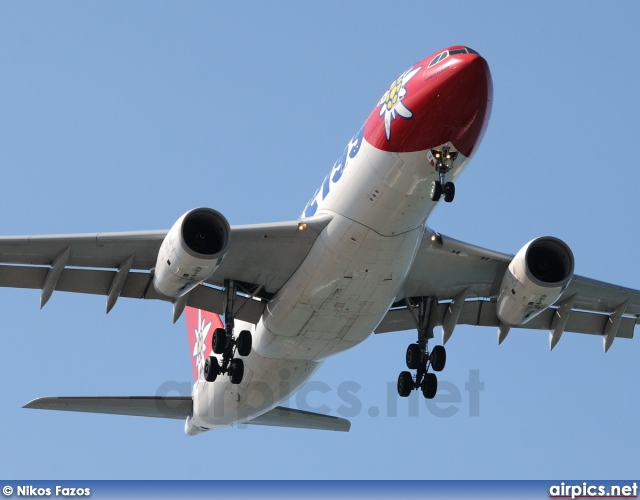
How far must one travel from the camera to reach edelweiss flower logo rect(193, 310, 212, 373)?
3203 centimetres

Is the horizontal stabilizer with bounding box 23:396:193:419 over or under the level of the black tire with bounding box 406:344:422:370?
under

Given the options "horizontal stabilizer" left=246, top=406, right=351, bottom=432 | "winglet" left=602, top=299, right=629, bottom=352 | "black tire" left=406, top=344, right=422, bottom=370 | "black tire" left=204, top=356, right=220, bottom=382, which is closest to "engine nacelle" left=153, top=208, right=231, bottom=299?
"black tire" left=204, top=356, right=220, bottom=382

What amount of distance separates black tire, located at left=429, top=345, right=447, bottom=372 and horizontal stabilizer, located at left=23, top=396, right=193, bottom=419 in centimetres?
772

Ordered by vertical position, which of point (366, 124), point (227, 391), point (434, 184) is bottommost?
point (227, 391)

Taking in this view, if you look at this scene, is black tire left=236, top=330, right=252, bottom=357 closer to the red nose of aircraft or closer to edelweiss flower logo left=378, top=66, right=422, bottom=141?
the red nose of aircraft

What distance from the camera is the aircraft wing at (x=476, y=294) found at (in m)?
26.4

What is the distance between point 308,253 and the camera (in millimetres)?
24672

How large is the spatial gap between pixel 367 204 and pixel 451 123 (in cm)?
240

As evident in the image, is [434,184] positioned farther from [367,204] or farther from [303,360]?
[303,360]

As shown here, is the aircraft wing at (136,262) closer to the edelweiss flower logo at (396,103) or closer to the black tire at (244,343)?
the black tire at (244,343)

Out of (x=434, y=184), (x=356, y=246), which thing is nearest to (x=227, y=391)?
(x=356, y=246)

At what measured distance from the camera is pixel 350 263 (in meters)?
23.8

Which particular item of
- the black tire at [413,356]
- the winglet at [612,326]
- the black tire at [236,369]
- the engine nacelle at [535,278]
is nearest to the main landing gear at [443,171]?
the engine nacelle at [535,278]

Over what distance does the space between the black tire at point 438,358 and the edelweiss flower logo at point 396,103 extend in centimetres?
727
